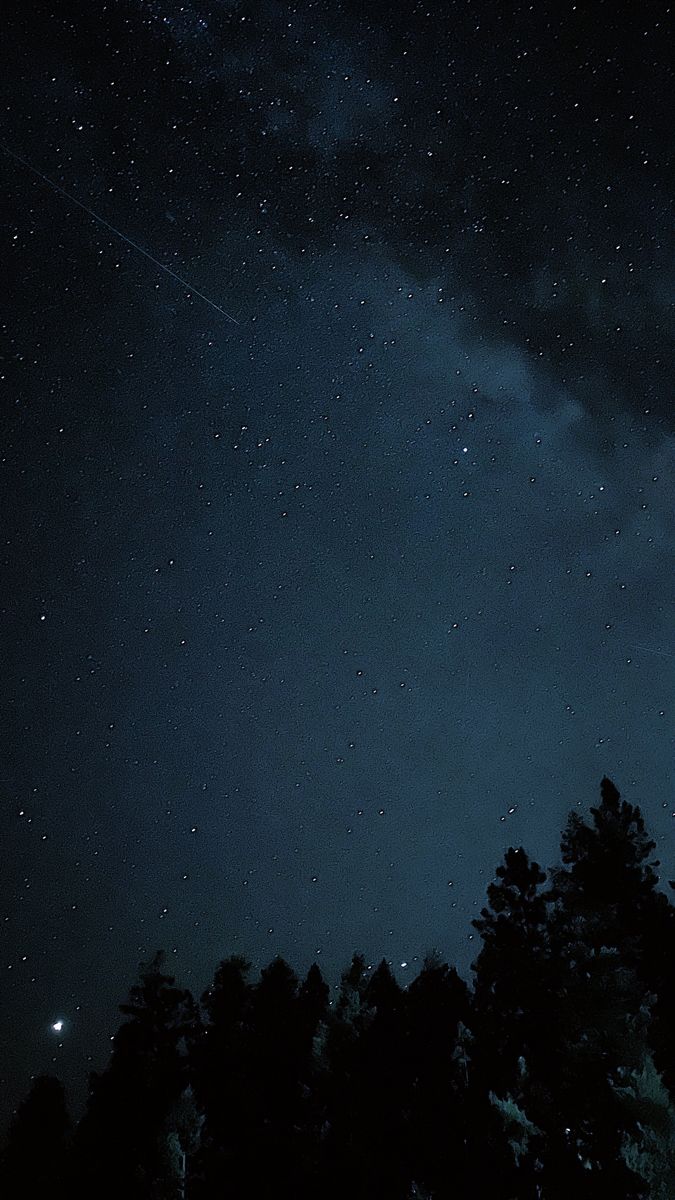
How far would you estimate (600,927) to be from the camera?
13.2 metres

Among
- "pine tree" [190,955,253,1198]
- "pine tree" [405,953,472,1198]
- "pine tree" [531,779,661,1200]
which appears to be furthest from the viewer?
"pine tree" [190,955,253,1198]

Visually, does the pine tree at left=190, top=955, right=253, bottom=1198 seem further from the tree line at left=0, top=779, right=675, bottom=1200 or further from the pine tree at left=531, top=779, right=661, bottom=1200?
the pine tree at left=531, top=779, right=661, bottom=1200

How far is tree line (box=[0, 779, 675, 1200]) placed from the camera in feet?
38.1

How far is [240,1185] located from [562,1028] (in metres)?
7.23

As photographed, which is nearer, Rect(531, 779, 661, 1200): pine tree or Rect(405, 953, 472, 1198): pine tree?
Rect(531, 779, 661, 1200): pine tree

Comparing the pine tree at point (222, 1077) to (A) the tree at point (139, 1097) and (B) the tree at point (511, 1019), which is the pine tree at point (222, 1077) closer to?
(A) the tree at point (139, 1097)

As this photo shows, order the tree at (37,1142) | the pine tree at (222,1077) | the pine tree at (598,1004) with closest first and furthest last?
the pine tree at (598,1004) → the pine tree at (222,1077) → the tree at (37,1142)

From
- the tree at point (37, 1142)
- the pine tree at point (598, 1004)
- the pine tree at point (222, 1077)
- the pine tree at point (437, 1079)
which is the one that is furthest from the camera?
the tree at point (37, 1142)

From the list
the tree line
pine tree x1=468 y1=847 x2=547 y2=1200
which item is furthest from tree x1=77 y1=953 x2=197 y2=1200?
pine tree x1=468 y1=847 x2=547 y2=1200

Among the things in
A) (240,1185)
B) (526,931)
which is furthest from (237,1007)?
(526,931)

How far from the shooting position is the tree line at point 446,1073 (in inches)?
457

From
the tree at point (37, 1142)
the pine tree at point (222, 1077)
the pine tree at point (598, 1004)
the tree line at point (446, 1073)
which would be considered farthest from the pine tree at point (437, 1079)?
the tree at point (37, 1142)

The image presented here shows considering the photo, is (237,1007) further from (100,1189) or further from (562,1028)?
(562,1028)

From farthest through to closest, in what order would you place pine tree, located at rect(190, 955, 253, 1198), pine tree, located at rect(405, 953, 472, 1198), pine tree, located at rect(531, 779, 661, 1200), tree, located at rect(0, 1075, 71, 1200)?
1. tree, located at rect(0, 1075, 71, 1200)
2. pine tree, located at rect(190, 955, 253, 1198)
3. pine tree, located at rect(405, 953, 472, 1198)
4. pine tree, located at rect(531, 779, 661, 1200)
